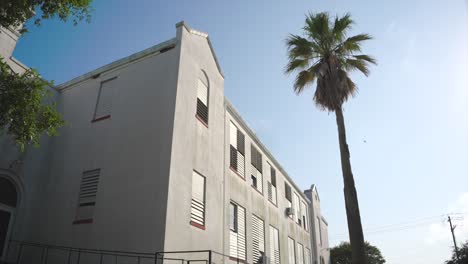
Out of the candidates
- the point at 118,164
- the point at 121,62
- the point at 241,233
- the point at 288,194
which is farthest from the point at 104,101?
the point at 288,194

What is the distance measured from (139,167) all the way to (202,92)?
512 centimetres

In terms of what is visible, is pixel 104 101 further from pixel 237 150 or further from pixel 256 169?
pixel 256 169

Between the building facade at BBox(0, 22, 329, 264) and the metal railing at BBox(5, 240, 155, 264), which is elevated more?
the building facade at BBox(0, 22, 329, 264)

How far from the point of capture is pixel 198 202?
46.4 feet

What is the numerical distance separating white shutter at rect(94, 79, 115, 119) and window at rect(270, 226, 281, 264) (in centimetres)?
1315

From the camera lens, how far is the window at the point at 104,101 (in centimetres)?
1531

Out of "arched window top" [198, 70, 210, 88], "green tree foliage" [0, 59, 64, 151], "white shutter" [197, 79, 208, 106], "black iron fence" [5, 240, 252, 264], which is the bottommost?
"black iron fence" [5, 240, 252, 264]

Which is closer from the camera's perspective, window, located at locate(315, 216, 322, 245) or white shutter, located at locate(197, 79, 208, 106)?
white shutter, located at locate(197, 79, 208, 106)

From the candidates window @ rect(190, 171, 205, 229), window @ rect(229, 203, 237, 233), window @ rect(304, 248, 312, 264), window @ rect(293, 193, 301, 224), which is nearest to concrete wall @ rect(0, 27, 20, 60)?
window @ rect(190, 171, 205, 229)

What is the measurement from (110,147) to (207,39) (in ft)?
24.2

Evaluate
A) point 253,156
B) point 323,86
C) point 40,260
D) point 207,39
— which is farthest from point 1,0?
point 253,156

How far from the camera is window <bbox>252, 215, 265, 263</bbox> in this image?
775 inches

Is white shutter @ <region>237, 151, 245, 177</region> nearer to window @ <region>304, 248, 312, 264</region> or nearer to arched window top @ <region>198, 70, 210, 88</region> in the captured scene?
arched window top @ <region>198, 70, 210, 88</region>

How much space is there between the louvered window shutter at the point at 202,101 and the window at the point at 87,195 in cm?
491
